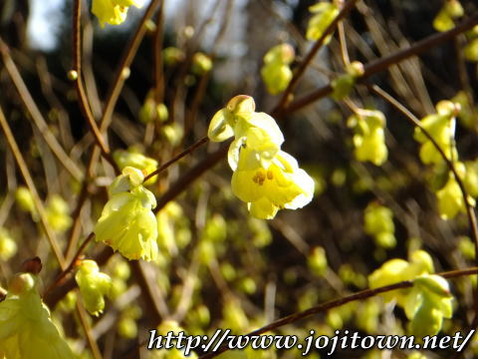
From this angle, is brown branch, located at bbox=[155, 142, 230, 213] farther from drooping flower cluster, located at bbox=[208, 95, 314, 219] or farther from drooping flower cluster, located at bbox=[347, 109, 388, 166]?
drooping flower cluster, located at bbox=[208, 95, 314, 219]

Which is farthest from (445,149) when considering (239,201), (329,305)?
(239,201)

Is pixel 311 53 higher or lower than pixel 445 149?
higher

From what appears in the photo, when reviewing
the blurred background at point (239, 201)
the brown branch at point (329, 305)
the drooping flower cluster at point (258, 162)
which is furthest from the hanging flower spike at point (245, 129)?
the blurred background at point (239, 201)

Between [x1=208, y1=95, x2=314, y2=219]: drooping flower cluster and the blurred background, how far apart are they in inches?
17.1

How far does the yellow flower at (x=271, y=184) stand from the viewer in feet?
3.78

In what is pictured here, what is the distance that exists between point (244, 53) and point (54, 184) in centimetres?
466

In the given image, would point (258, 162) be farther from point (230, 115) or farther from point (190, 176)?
point (190, 176)

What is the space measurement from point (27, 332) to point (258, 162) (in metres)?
0.49

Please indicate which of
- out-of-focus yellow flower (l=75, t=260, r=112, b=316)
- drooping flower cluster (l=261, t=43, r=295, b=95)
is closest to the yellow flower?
out-of-focus yellow flower (l=75, t=260, r=112, b=316)

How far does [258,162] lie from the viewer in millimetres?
1120

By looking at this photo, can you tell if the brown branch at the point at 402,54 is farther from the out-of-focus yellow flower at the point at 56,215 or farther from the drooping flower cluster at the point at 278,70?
the out-of-focus yellow flower at the point at 56,215

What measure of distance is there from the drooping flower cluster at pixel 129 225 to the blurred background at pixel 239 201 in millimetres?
375

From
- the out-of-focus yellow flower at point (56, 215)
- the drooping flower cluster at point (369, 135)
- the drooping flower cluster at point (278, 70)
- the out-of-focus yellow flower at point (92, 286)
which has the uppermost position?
the out-of-focus yellow flower at point (56, 215)

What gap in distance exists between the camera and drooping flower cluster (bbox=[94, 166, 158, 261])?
1.22 m
